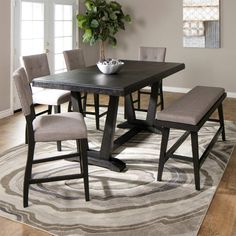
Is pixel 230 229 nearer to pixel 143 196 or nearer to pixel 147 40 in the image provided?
pixel 143 196

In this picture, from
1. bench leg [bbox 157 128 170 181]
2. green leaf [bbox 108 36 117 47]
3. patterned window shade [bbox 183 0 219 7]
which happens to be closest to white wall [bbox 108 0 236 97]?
patterned window shade [bbox 183 0 219 7]

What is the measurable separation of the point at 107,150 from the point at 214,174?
993mm

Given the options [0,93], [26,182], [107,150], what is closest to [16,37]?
[0,93]

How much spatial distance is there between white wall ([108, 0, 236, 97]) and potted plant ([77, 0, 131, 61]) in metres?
0.49

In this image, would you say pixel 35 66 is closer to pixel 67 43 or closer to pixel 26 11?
pixel 26 11

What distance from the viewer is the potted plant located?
249 inches

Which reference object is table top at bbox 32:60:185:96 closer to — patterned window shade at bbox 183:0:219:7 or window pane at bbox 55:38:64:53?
window pane at bbox 55:38:64:53

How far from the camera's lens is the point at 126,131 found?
4449mm

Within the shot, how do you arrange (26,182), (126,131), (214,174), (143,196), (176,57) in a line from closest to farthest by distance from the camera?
(26,182) → (143,196) → (214,174) → (126,131) → (176,57)

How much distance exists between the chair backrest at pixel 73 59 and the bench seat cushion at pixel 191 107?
156 cm

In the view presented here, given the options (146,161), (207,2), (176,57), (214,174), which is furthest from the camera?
(176,57)

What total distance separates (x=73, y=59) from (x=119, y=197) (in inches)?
90.6

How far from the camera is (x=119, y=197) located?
273 cm

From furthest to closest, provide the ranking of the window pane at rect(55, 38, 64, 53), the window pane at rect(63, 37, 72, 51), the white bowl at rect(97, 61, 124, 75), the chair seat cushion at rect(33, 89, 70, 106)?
the window pane at rect(63, 37, 72, 51)
the window pane at rect(55, 38, 64, 53)
the chair seat cushion at rect(33, 89, 70, 106)
the white bowl at rect(97, 61, 124, 75)
